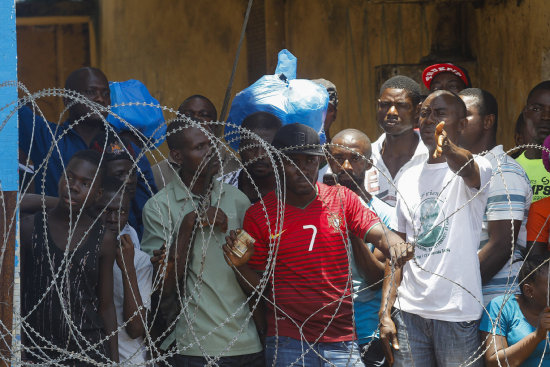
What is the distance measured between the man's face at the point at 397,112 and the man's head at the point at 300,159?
1030mm

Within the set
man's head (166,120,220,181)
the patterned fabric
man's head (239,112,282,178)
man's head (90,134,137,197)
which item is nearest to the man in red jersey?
man's head (166,120,220,181)

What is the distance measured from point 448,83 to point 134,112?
83.6 inches

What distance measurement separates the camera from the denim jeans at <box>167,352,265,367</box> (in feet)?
14.8

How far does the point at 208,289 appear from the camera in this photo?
15.1ft

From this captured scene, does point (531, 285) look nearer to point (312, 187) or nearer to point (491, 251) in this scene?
point (491, 251)

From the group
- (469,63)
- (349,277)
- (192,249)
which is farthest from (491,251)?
(469,63)

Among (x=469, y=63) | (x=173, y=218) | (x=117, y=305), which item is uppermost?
(x=469, y=63)

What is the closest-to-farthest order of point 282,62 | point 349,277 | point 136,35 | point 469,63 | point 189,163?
1. point 349,277
2. point 189,163
3. point 282,62
4. point 469,63
5. point 136,35

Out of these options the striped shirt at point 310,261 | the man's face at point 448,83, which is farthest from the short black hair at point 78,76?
the man's face at point 448,83

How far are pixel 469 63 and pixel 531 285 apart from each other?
3631 mm

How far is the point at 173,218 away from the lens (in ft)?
15.5

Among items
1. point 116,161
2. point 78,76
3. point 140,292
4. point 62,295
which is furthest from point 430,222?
point 78,76

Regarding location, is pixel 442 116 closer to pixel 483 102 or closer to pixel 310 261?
pixel 483 102

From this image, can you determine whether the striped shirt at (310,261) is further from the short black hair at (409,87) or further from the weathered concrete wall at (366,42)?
the weathered concrete wall at (366,42)
